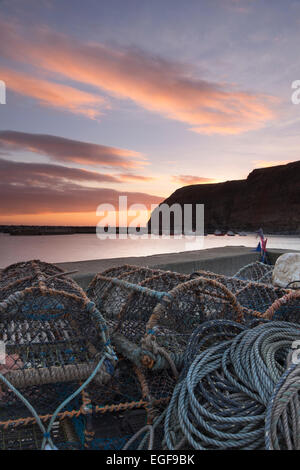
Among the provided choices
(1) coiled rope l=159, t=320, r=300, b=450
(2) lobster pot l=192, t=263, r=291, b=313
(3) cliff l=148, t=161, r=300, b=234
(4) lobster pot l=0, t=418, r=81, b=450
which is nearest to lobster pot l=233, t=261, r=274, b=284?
(2) lobster pot l=192, t=263, r=291, b=313

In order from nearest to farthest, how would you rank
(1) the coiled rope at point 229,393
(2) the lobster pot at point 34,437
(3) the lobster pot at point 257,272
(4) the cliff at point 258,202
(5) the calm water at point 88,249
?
(1) the coiled rope at point 229,393 → (2) the lobster pot at point 34,437 → (3) the lobster pot at point 257,272 → (5) the calm water at point 88,249 → (4) the cliff at point 258,202

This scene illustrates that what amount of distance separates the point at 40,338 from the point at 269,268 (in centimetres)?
479

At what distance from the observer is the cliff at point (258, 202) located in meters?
83.8

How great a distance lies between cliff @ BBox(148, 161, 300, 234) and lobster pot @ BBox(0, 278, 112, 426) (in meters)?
85.7

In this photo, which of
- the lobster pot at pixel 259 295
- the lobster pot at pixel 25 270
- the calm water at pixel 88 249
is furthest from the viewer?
the calm water at pixel 88 249

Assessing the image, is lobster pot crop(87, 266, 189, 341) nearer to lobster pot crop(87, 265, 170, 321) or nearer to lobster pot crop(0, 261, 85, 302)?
lobster pot crop(87, 265, 170, 321)

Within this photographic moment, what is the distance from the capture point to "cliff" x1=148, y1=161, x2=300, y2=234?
275 ft

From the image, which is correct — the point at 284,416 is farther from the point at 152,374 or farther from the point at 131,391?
the point at 131,391

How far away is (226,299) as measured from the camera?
263 cm

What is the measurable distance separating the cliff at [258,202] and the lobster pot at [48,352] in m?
85.7

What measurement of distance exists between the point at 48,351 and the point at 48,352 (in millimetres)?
13

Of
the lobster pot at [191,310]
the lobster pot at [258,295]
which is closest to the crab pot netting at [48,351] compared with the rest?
the lobster pot at [191,310]

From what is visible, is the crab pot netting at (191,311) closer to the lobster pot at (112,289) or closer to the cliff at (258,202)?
the lobster pot at (112,289)
